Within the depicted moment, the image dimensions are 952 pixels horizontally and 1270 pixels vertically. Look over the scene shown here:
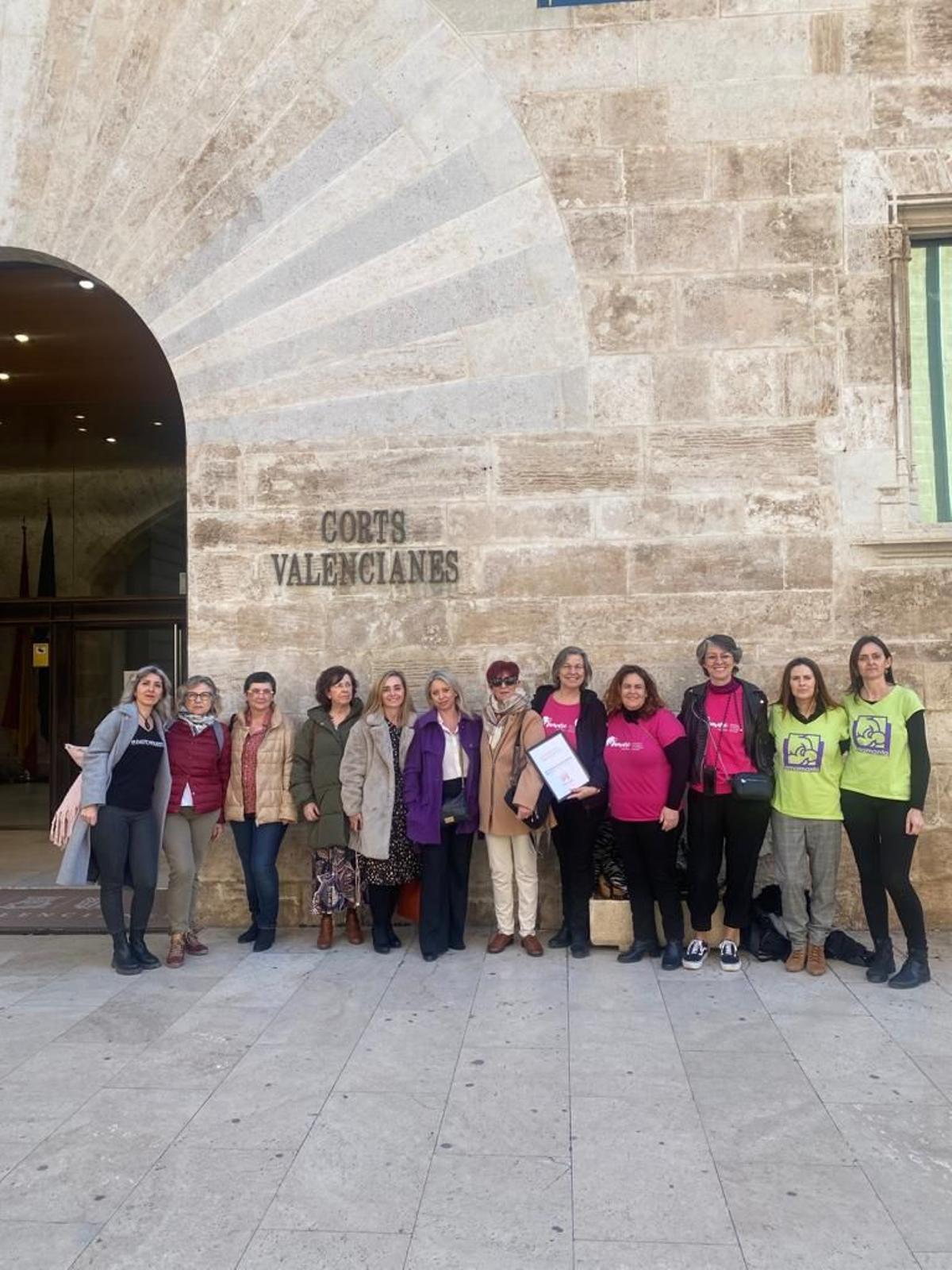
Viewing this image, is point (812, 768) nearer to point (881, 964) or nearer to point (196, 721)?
point (881, 964)

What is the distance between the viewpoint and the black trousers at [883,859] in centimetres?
546

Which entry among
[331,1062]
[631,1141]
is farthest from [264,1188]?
[631,1141]

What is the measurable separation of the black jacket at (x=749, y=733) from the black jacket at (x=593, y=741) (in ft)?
1.74

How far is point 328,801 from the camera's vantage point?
609 centimetres

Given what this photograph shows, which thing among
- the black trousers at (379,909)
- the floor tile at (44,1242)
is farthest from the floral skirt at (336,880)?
the floor tile at (44,1242)

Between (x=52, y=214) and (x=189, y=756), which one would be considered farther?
(x=52, y=214)

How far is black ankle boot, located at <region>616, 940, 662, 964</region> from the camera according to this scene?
5809 millimetres

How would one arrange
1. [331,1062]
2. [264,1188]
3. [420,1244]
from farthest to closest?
[331,1062] → [264,1188] → [420,1244]

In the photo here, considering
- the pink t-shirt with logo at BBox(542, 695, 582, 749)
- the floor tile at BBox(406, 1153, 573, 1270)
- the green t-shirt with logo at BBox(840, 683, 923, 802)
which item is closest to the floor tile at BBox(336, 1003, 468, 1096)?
the floor tile at BBox(406, 1153, 573, 1270)

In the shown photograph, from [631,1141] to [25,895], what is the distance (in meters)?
6.20

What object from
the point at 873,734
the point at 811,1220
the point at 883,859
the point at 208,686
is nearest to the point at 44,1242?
the point at 811,1220

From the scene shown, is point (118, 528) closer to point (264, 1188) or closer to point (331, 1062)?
point (331, 1062)

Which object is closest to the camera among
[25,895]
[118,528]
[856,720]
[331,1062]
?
[331,1062]

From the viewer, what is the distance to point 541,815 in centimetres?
582
